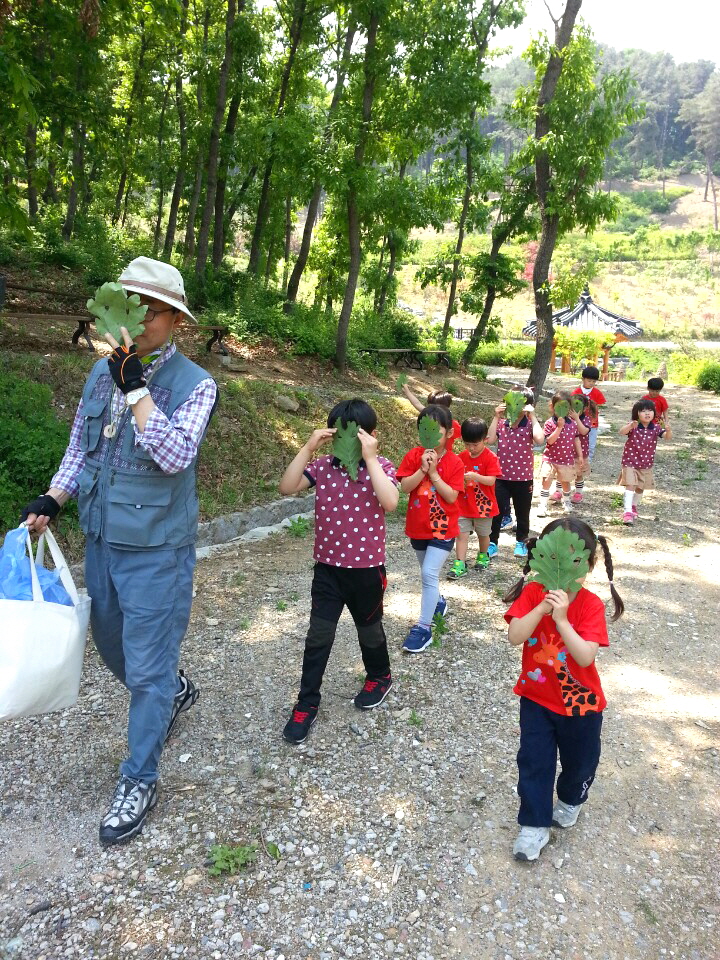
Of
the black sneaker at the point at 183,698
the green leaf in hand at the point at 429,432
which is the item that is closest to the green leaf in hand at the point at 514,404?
the green leaf in hand at the point at 429,432

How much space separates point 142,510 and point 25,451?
365 centimetres

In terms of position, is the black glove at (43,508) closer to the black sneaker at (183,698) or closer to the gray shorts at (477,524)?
the black sneaker at (183,698)

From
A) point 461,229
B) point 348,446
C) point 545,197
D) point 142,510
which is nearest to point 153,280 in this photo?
point 142,510

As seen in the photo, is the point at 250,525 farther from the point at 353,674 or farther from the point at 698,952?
the point at 698,952

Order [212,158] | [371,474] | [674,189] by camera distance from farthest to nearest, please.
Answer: [674,189] < [212,158] < [371,474]

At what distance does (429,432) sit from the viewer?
4633 millimetres

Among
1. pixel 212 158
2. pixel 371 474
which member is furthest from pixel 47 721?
pixel 212 158

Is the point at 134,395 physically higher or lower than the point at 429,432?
higher

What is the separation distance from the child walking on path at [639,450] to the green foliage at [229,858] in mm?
6748

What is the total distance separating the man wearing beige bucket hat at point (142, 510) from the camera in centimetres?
287

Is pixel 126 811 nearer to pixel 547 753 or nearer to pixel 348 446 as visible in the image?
pixel 547 753

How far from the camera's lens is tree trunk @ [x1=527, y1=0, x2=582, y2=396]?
12977 mm

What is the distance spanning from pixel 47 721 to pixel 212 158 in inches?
504

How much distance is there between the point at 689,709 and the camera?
446 cm
